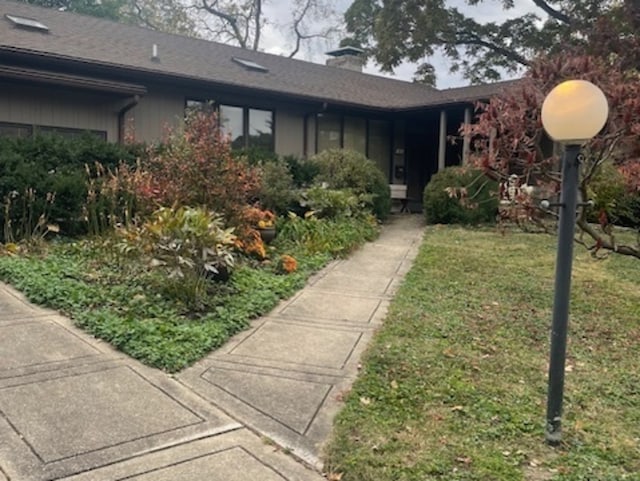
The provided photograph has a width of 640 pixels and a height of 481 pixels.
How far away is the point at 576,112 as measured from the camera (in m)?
3.04

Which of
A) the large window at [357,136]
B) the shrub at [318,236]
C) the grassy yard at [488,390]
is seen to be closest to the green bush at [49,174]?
the shrub at [318,236]

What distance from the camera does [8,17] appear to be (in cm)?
1132

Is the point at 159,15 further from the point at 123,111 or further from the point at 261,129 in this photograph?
the point at 123,111

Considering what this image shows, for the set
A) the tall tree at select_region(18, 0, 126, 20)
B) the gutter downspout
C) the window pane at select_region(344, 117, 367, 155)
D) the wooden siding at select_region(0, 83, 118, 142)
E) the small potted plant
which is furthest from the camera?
the tall tree at select_region(18, 0, 126, 20)

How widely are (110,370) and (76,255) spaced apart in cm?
344

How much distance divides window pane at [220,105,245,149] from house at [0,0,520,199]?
26 millimetres

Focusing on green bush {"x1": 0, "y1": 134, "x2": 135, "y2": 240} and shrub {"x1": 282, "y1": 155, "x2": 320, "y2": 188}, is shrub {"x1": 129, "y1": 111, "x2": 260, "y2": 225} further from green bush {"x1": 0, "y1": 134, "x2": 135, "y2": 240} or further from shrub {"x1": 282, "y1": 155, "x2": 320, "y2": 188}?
shrub {"x1": 282, "y1": 155, "x2": 320, "y2": 188}

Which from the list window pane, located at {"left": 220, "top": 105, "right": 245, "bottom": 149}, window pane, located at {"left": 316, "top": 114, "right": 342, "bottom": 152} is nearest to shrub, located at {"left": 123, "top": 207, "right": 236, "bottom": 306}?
window pane, located at {"left": 220, "top": 105, "right": 245, "bottom": 149}

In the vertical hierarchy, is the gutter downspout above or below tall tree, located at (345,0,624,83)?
below

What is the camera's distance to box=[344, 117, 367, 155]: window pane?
1566 centimetres

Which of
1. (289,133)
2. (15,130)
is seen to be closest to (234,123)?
(289,133)

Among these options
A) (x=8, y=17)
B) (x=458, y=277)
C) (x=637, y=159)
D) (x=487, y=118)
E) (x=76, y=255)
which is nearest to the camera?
(x=487, y=118)

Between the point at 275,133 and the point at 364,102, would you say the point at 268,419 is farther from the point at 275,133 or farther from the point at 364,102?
the point at 364,102

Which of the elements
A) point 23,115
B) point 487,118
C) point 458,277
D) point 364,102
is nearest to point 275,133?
point 364,102
